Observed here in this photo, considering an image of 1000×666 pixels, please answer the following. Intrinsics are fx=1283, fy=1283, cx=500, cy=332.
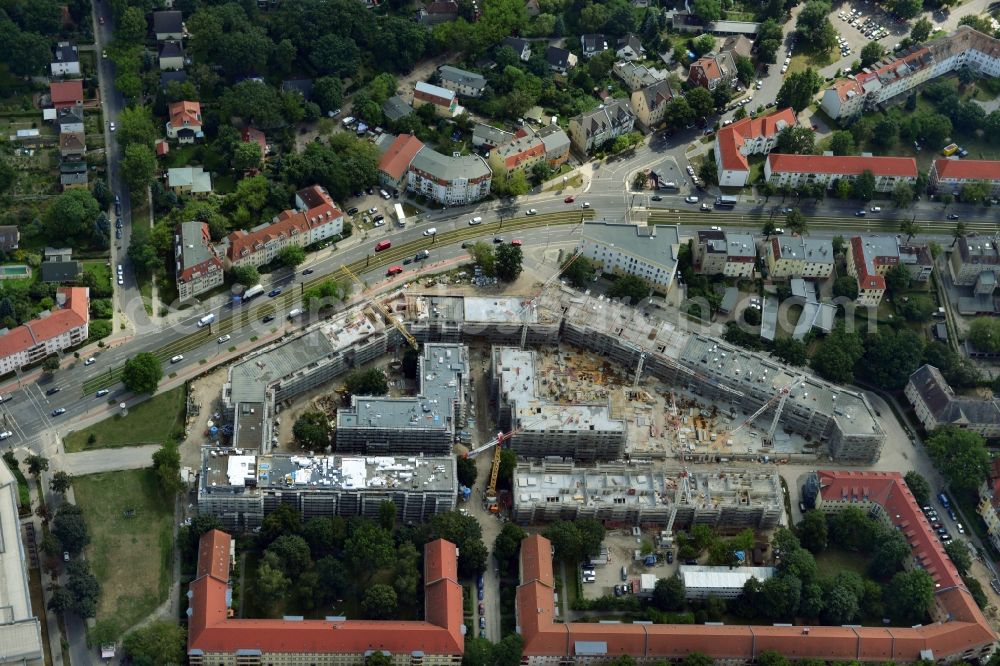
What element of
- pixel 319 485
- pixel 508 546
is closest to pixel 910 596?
pixel 508 546

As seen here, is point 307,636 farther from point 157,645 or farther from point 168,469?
point 168,469

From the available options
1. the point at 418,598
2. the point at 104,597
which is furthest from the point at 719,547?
the point at 104,597

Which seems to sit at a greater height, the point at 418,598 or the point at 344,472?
the point at 344,472

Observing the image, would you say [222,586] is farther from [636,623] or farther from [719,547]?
[719,547]

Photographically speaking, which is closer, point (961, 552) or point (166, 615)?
point (166, 615)

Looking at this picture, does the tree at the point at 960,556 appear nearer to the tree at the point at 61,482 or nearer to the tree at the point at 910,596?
the tree at the point at 910,596

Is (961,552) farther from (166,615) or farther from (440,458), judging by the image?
(166,615)
